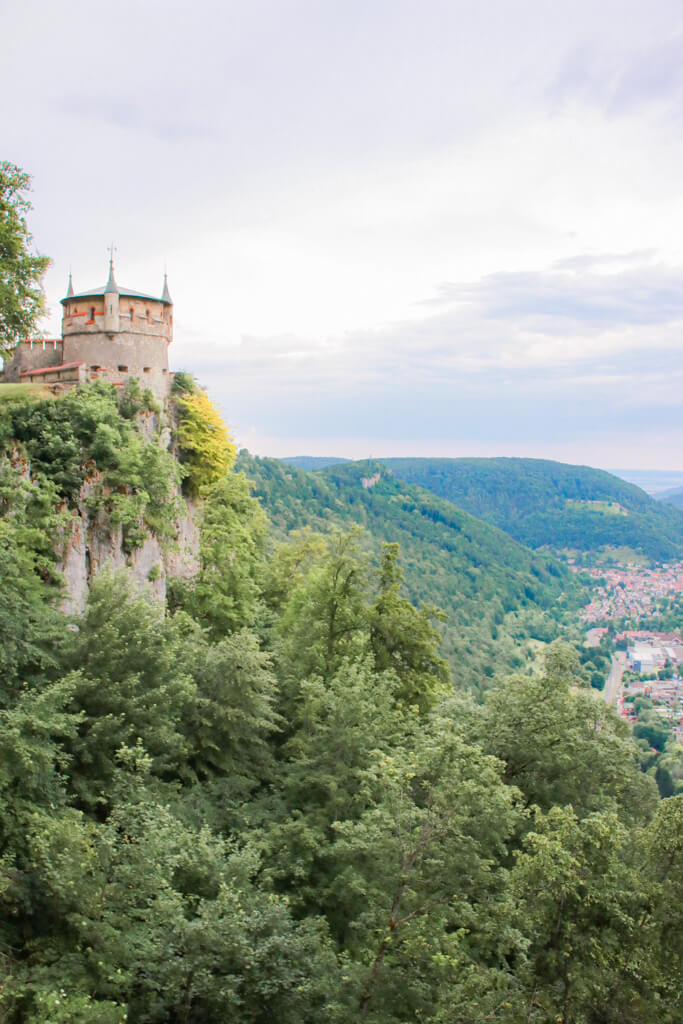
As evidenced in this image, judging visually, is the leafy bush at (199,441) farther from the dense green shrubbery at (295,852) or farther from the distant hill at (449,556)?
the distant hill at (449,556)

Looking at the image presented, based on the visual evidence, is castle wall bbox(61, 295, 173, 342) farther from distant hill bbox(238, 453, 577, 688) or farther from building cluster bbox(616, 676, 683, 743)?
building cluster bbox(616, 676, 683, 743)

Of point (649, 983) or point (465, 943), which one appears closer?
point (649, 983)

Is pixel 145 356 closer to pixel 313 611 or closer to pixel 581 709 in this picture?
pixel 313 611

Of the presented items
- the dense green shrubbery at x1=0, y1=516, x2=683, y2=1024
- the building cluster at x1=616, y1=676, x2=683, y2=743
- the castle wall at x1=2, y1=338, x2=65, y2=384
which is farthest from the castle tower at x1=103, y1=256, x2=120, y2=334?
the building cluster at x1=616, y1=676, x2=683, y2=743

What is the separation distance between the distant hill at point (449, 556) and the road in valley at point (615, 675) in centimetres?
1343

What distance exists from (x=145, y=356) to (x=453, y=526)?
152 metres

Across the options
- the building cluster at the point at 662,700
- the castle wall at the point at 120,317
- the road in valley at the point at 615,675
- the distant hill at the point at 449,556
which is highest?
the castle wall at the point at 120,317

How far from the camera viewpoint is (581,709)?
745 inches

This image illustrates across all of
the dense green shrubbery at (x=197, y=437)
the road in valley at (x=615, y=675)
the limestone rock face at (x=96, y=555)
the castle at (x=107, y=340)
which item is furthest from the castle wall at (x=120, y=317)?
the road in valley at (x=615, y=675)

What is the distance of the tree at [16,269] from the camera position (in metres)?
18.2

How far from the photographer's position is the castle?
2642 centimetres

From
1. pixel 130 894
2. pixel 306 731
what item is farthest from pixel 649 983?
pixel 306 731

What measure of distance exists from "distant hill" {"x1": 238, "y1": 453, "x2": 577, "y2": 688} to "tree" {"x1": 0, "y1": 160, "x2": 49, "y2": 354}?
70593 mm

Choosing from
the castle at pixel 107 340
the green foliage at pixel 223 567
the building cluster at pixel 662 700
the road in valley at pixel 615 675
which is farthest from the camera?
the road in valley at pixel 615 675
